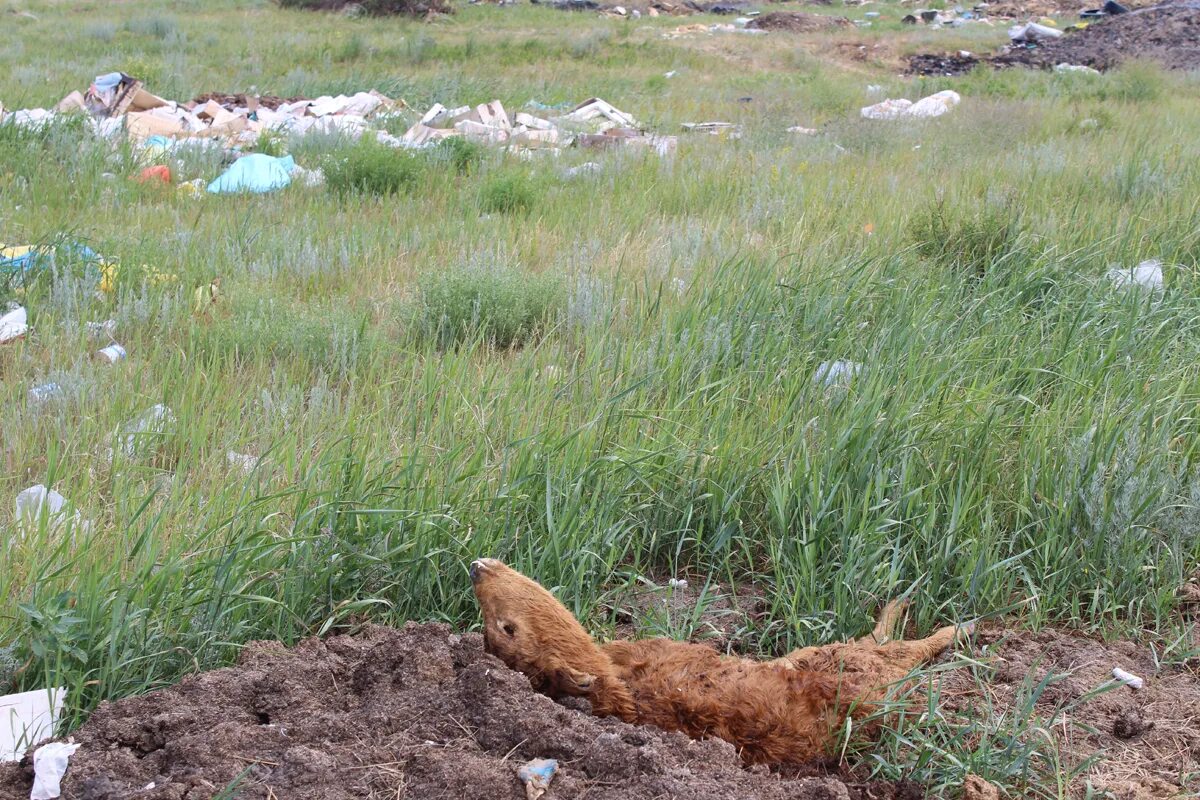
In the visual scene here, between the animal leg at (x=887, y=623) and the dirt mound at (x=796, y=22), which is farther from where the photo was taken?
the dirt mound at (x=796, y=22)

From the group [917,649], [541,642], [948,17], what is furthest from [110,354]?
[948,17]

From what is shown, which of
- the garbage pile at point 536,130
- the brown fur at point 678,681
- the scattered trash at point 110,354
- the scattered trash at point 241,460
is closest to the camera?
the brown fur at point 678,681

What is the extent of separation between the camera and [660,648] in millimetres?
2197

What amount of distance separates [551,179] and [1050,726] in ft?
20.1

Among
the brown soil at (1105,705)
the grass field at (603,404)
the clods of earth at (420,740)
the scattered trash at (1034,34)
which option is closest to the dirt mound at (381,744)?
the clods of earth at (420,740)

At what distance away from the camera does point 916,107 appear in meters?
13.0

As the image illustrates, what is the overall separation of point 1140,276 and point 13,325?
5.21 meters

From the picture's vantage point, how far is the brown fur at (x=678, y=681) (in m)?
2.02

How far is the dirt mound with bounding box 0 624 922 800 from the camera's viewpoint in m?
1.71

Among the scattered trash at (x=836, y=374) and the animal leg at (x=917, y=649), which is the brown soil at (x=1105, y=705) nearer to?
the animal leg at (x=917, y=649)

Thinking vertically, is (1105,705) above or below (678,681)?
below

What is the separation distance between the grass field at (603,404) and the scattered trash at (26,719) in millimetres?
45

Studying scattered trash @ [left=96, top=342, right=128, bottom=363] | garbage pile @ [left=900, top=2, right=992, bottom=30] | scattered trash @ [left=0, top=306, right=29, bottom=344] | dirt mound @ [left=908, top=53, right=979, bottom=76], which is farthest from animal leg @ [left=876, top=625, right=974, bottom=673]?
garbage pile @ [left=900, top=2, right=992, bottom=30]

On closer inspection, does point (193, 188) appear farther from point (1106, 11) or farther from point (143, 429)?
point (1106, 11)
